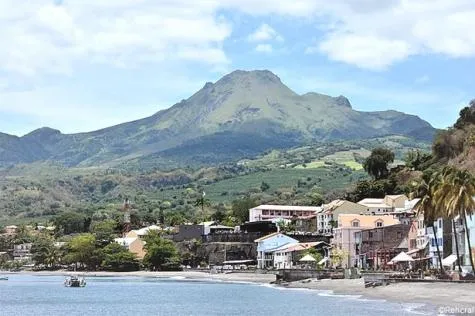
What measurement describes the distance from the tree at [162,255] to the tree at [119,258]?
6995 mm

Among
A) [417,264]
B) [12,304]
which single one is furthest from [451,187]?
[12,304]

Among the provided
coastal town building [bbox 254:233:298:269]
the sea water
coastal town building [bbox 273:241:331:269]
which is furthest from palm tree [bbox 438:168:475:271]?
coastal town building [bbox 254:233:298:269]

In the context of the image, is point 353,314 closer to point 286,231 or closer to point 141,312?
point 141,312

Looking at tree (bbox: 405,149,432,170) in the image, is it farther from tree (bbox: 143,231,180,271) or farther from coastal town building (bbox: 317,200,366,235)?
tree (bbox: 143,231,180,271)

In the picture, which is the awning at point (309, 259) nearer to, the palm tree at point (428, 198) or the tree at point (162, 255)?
the palm tree at point (428, 198)

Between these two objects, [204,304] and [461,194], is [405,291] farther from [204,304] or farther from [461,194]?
[204,304]

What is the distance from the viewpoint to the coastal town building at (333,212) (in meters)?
168

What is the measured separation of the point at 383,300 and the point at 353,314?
13672mm

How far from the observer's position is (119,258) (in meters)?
192

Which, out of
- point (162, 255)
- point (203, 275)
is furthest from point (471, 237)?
point (162, 255)

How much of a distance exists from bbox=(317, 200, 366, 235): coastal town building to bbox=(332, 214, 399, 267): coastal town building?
1948 cm

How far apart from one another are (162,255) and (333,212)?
3721 centimetres

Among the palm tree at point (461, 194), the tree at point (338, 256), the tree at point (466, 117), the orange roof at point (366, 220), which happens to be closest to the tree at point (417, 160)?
the tree at point (466, 117)

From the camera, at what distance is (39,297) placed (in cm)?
10494
